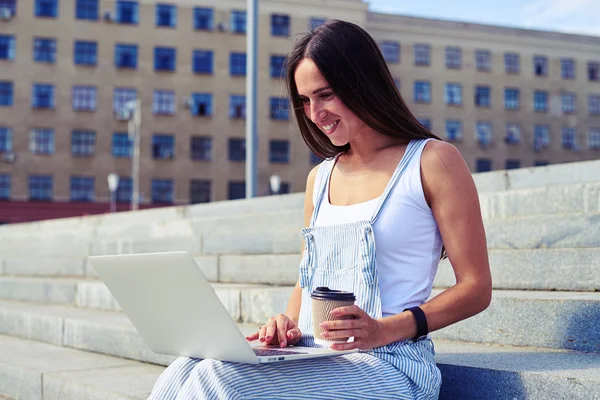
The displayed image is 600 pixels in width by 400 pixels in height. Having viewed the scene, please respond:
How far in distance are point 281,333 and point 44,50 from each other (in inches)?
1542

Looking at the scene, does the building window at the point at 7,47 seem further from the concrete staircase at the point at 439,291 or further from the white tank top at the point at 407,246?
the white tank top at the point at 407,246

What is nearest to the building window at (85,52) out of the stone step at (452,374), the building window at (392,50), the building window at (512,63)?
the building window at (392,50)

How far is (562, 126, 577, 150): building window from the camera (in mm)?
49188

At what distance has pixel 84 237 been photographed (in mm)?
9945

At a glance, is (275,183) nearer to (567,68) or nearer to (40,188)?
(40,188)

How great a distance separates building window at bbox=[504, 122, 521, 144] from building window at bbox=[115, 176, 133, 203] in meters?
22.6

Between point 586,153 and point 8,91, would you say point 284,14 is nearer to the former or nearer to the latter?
point 8,91

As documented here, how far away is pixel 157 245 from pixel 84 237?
88.7 inches

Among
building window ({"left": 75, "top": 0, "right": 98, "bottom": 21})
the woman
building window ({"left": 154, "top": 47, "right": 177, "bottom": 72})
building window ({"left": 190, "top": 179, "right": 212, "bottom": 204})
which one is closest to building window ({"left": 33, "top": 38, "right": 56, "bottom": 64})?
building window ({"left": 75, "top": 0, "right": 98, "bottom": 21})

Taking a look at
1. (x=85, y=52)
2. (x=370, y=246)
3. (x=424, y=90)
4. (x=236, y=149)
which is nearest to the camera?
(x=370, y=246)

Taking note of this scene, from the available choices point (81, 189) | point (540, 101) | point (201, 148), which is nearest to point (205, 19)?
point (201, 148)

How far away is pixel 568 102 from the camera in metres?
49.6

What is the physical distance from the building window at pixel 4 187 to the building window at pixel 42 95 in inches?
148

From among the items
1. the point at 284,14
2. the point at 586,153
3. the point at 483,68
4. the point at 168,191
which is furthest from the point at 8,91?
the point at 586,153
